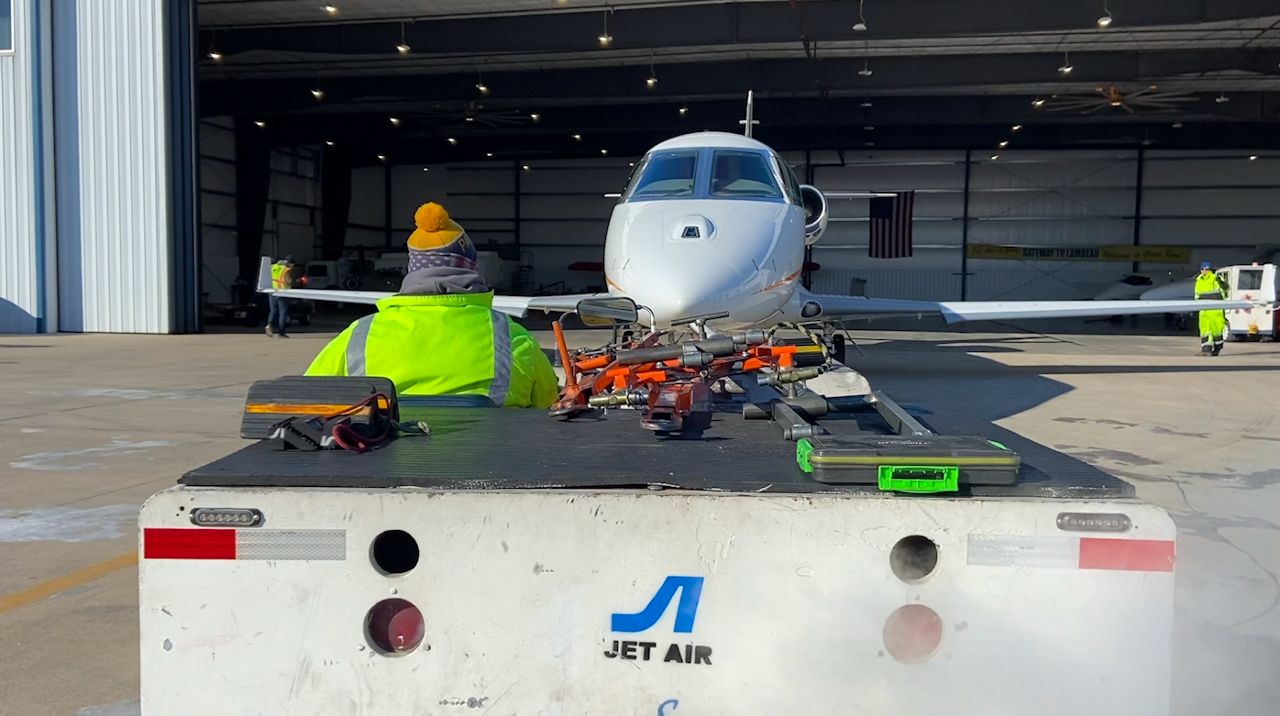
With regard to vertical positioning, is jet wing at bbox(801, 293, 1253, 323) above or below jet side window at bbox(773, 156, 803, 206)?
below

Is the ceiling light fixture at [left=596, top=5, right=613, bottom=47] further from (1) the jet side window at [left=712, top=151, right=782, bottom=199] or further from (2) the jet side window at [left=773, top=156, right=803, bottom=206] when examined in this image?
(1) the jet side window at [left=712, top=151, right=782, bottom=199]

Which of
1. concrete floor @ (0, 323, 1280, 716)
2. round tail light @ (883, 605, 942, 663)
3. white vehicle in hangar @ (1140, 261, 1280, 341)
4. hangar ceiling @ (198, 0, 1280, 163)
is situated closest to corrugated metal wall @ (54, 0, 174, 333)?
hangar ceiling @ (198, 0, 1280, 163)

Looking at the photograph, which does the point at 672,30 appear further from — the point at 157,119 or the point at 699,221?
the point at 699,221

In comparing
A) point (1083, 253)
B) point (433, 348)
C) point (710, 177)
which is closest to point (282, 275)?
point (710, 177)

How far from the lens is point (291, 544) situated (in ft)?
6.13

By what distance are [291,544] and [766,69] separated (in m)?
26.9

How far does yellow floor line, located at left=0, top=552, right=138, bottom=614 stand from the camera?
3.78m

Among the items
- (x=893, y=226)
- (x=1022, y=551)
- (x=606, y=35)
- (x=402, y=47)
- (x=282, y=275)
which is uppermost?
(x=606, y=35)

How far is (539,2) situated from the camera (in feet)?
69.8

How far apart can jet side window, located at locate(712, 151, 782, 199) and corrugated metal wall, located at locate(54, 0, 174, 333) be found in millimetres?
15932

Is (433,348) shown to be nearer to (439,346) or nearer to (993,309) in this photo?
(439,346)

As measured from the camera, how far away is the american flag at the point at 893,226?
1403 inches

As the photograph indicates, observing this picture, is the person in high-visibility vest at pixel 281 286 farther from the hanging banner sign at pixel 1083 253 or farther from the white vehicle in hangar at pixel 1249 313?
the hanging banner sign at pixel 1083 253

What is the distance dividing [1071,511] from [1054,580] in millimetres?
135
